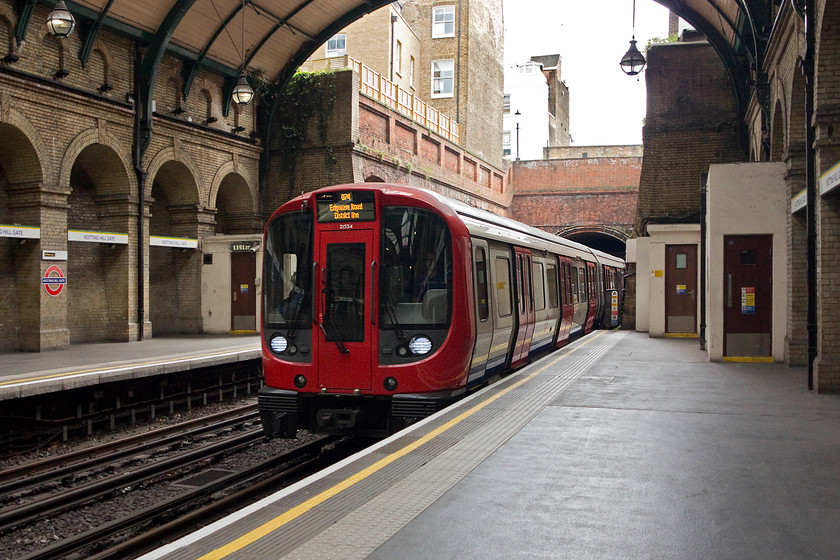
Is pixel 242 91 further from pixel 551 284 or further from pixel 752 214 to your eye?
pixel 752 214

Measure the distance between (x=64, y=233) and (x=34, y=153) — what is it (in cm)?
178

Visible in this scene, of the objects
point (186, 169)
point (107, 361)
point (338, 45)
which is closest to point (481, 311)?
point (107, 361)

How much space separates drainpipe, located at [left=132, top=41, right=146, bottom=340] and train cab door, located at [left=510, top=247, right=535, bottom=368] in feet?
35.6

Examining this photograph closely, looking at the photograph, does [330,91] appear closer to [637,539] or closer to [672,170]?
[672,170]

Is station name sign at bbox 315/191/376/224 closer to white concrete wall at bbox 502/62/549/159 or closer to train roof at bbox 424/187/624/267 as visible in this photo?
train roof at bbox 424/187/624/267

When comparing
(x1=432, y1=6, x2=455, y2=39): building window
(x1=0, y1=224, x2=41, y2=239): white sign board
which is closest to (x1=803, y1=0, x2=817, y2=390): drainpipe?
(x1=0, y1=224, x2=41, y2=239): white sign board

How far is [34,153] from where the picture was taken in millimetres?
15992

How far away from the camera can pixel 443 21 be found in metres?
39.5

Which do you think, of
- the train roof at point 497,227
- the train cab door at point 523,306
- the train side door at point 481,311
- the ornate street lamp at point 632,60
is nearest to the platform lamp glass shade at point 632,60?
the ornate street lamp at point 632,60

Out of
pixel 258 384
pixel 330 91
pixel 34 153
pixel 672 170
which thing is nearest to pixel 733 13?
pixel 672 170

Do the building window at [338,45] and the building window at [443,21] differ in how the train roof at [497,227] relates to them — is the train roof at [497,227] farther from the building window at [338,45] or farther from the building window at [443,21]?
the building window at [443,21]

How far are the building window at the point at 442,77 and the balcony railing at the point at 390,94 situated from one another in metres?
6.99

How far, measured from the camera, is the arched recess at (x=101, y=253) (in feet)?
61.1

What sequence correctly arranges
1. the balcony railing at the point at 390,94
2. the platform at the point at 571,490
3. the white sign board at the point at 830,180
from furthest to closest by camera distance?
the balcony railing at the point at 390,94
the white sign board at the point at 830,180
the platform at the point at 571,490
